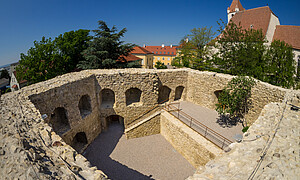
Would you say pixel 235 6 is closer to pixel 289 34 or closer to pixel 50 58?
pixel 289 34

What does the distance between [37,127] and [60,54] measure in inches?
625

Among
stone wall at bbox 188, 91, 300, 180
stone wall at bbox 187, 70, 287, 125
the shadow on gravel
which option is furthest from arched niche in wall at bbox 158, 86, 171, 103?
stone wall at bbox 188, 91, 300, 180

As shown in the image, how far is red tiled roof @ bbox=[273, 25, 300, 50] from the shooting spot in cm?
2016

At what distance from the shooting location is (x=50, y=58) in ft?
54.6

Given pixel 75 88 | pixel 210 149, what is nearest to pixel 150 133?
pixel 210 149

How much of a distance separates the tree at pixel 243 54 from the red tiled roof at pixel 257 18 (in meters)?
8.51

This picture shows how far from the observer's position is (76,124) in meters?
9.70

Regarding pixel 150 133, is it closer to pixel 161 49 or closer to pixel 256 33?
pixel 256 33

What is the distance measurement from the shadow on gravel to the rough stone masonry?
26.1 inches

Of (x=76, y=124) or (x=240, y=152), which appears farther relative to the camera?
(x=76, y=124)

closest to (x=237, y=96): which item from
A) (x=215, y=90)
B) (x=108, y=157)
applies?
(x=215, y=90)

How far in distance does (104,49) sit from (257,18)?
22.2 meters

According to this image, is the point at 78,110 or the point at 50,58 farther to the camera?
the point at 50,58

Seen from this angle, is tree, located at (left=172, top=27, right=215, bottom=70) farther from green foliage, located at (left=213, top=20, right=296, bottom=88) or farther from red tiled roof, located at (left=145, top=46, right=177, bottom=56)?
red tiled roof, located at (left=145, top=46, right=177, bottom=56)
